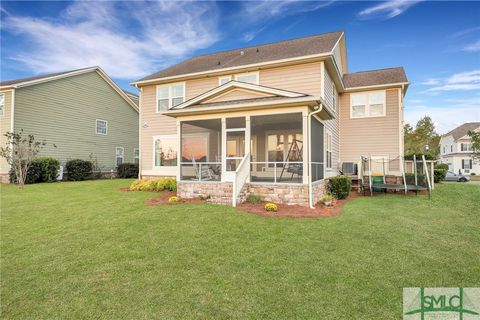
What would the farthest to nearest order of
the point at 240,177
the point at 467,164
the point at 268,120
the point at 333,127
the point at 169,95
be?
the point at 467,164
the point at 169,95
the point at 333,127
the point at 268,120
the point at 240,177

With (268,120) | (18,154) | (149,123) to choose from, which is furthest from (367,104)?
(18,154)

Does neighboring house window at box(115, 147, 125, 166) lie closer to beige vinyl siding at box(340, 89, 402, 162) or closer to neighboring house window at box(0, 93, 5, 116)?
neighboring house window at box(0, 93, 5, 116)

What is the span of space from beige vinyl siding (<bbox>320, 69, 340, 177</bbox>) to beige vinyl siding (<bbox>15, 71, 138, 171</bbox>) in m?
17.2

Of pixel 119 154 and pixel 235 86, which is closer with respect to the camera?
pixel 235 86

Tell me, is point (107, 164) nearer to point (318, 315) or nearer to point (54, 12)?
point (54, 12)

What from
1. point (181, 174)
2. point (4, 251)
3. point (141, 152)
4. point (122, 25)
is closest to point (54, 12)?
point (122, 25)

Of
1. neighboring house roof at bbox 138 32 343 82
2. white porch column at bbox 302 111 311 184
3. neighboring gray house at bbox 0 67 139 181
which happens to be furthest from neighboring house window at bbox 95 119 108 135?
white porch column at bbox 302 111 311 184

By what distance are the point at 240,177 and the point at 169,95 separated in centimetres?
785

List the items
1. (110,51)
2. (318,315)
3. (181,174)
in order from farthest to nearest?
(110,51) < (181,174) < (318,315)

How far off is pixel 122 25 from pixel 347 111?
1287 cm

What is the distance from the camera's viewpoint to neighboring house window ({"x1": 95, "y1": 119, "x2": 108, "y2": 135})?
67.6 feet

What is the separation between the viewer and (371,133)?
550 inches

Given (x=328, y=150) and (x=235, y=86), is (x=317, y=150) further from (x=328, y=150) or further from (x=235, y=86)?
(x=235, y=86)

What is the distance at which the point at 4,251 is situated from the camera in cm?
488
